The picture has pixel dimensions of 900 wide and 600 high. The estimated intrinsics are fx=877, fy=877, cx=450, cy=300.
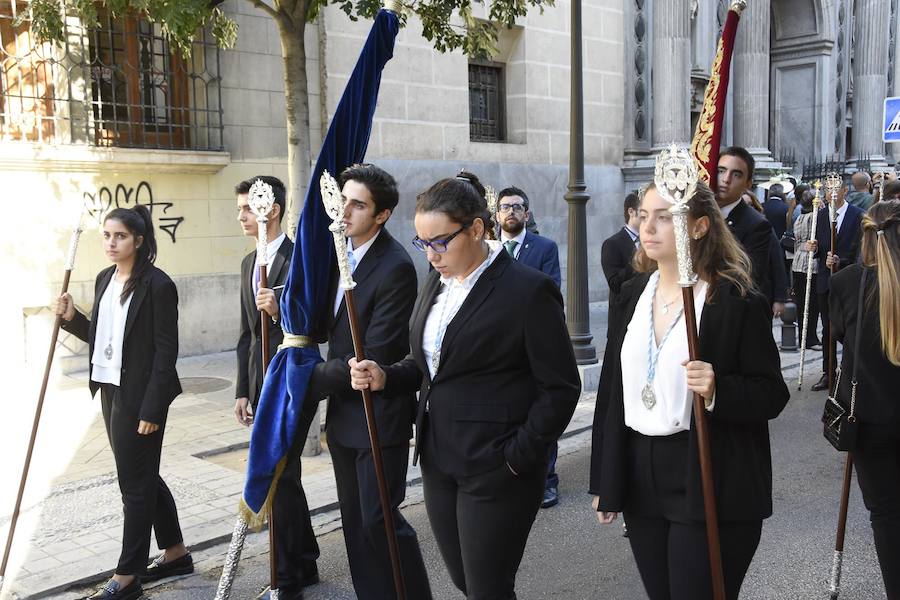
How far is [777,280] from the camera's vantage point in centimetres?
900

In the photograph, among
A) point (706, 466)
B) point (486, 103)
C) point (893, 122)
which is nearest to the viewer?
point (706, 466)

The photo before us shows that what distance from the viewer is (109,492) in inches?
243

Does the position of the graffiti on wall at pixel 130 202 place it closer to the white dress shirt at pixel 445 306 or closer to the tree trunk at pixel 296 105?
the tree trunk at pixel 296 105

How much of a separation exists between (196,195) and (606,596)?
8048 millimetres

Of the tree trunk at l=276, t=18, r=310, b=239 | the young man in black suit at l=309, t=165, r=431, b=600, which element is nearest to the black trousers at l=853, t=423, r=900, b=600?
the young man in black suit at l=309, t=165, r=431, b=600

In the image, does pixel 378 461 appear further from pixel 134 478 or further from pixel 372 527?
pixel 134 478

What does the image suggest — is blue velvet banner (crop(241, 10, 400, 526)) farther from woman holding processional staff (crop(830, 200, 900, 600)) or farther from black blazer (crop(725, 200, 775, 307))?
black blazer (crop(725, 200, 775, 307))

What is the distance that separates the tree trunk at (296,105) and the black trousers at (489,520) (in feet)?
14.0

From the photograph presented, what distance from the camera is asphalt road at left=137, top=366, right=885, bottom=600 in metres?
4.61

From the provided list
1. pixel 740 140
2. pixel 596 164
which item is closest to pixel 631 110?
pixel 596 164

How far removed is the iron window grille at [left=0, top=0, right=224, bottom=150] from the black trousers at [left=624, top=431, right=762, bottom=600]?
7496mm

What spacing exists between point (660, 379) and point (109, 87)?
363 inches

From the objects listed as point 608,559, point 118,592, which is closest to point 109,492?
point 118,592

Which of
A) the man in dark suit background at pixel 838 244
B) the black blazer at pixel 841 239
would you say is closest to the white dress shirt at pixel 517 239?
the man in dark suit background at pixel 838 244
